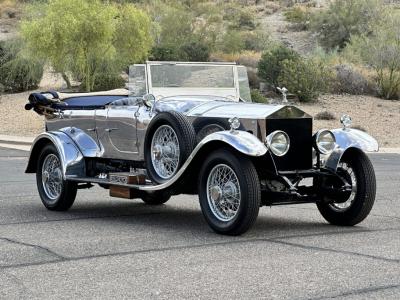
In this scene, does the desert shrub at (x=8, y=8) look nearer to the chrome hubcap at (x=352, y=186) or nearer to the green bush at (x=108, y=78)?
the green bush at (x=108, y=78)

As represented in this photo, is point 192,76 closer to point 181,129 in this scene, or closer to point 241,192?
point 181,129

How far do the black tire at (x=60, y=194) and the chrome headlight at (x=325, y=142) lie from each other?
128 inches

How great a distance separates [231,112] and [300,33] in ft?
179

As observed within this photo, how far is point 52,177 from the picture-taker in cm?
1066

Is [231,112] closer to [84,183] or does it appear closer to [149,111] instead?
[149,111]

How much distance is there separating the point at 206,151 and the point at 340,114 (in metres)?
23.8

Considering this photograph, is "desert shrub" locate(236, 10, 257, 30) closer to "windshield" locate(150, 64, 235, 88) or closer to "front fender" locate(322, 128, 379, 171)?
"windshield" locate(150, 64, 235, 88)

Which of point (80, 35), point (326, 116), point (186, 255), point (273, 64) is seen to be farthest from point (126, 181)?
point (273, 64)

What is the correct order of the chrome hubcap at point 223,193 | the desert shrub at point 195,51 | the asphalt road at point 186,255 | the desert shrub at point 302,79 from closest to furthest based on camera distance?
1. the asphalt road at point 186,255
2. the chrome hubcap at point 223,193
3. the desert shrub at point 302,79
4. the desert shrub at point 195,51

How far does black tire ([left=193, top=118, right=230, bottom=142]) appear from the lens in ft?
29.6

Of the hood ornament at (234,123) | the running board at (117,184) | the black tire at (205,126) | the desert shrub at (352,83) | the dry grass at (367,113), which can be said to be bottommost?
the dry grass at (367,113)

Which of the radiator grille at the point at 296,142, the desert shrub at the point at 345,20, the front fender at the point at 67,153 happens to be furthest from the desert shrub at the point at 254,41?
the radiator grille at the point at 296,142

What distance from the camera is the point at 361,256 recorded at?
7.33 metres

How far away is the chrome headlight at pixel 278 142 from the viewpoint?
27.8ft
